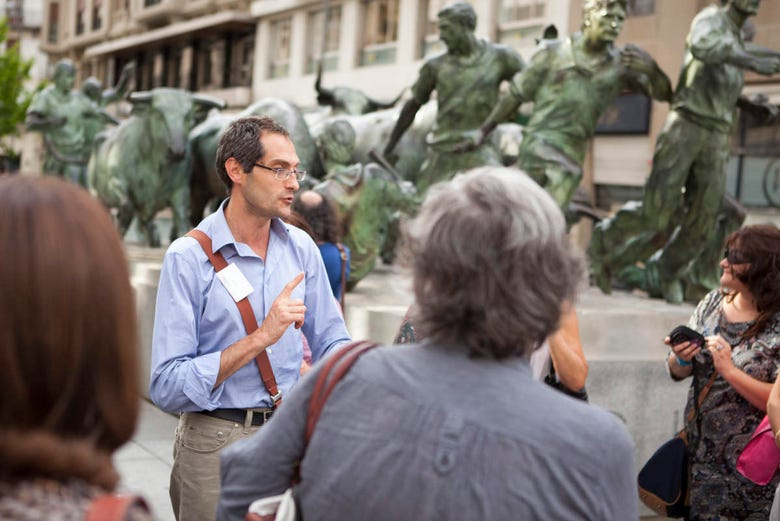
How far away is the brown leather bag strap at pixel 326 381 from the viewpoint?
2028 mm

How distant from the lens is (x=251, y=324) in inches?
131

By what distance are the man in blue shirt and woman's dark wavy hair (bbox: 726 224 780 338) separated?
1.49m

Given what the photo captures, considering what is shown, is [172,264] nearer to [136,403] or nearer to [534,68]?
[136,403]

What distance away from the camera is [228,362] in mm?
3189

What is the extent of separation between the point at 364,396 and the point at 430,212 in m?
0.32

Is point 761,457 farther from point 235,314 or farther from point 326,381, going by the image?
point 326,381

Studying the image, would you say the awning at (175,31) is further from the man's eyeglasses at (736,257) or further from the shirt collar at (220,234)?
the shirt collar at (220,234)

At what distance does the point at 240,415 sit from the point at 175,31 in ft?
143

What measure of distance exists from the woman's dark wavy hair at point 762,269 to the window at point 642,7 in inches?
752

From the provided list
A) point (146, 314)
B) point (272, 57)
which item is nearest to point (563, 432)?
point (146, 314)

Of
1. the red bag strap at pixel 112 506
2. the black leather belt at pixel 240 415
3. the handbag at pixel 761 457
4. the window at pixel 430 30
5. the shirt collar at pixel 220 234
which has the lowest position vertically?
the handbag at pixel 761 457

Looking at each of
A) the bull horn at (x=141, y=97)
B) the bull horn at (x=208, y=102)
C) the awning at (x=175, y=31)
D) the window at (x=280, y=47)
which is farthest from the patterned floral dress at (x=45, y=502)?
the awning at (x=175, y=31)

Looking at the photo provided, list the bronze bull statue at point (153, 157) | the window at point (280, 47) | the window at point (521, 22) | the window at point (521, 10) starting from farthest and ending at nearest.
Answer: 1. the window at point (280, 47)
2. the window at point (521, 10)
3. the window at point (521, 22)
4. the bronze bull statue at point (153, 157)

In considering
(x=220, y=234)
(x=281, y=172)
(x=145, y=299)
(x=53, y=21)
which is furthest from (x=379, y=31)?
(x=53, y=21)
